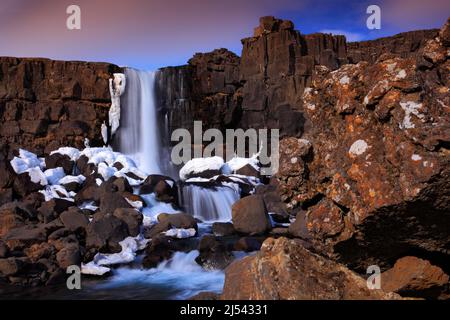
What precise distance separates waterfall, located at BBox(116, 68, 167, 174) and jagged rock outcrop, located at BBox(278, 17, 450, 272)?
24347mm

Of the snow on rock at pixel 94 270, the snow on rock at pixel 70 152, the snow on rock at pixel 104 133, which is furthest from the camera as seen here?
the snow on rock at pixel 104 133

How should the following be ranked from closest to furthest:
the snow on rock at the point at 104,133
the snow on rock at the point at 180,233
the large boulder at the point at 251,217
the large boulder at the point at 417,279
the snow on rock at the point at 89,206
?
the large boulder at the point at 417,279 < the snow on rock at the point at 180,233 < the large boulder at the point at 251,217 < the snow on rock at the point at 89,206 < the snow on rock at the point at 104,133

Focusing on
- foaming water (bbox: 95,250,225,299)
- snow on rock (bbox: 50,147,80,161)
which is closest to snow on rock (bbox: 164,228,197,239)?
foaming water (bbox: 95,250,225,299)

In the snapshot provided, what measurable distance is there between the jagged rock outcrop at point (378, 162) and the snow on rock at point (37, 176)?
1751cm

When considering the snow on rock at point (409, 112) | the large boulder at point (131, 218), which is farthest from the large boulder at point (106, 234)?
the snow on rock at point (409, 112)

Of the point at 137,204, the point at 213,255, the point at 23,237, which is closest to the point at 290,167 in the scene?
the point at 213,255

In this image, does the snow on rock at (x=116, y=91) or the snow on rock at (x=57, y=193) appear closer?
the snow on rock at (x=57, y=193)

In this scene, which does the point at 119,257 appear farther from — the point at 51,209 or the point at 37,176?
the point at 37,176

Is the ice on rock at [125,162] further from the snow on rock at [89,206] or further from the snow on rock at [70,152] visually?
the snow on rock at [89,206]

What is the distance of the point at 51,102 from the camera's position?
91.3 feet

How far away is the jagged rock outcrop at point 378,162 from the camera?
337 centimetres

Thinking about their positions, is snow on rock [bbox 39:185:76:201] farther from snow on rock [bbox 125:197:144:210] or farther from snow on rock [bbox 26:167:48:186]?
snow on rock [bbox 125:197:144:210]
